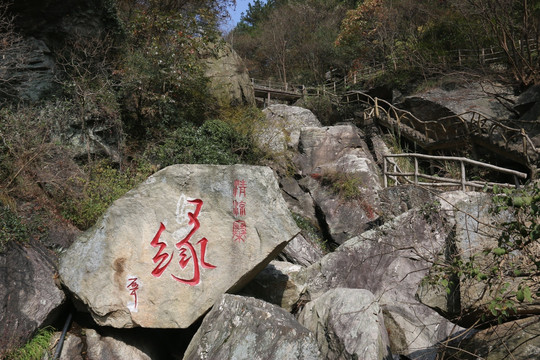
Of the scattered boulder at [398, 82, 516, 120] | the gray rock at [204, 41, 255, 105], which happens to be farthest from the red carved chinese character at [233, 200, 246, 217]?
the scattered boulder at [398, 82, 516, 120]

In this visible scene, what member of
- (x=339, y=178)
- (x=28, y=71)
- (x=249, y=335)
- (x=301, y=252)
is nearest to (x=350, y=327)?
(x=249, y=335)

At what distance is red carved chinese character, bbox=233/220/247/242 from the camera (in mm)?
5407

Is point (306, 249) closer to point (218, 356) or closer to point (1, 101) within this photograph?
point (218, 356)

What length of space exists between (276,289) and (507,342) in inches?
138

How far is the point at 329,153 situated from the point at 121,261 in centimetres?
778

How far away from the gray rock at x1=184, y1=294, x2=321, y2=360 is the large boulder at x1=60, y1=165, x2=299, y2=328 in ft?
1.42

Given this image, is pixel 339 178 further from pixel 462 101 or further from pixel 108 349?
pixel 108 349

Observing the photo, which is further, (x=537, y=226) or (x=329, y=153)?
(x=329, y=153)

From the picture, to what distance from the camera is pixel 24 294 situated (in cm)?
526

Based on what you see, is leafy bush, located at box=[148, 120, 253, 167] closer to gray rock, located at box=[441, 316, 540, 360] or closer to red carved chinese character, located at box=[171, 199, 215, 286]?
red carved chinese character, located at box=[171, 199, 215, 286]

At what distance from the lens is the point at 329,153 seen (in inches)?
476

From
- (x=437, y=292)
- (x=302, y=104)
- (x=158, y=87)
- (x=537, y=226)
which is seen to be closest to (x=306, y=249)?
(x=437, y=292)

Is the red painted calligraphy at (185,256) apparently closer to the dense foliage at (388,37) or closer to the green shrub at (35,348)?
the green shrub at (35,348)

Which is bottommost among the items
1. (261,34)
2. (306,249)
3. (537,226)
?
(306,249)
